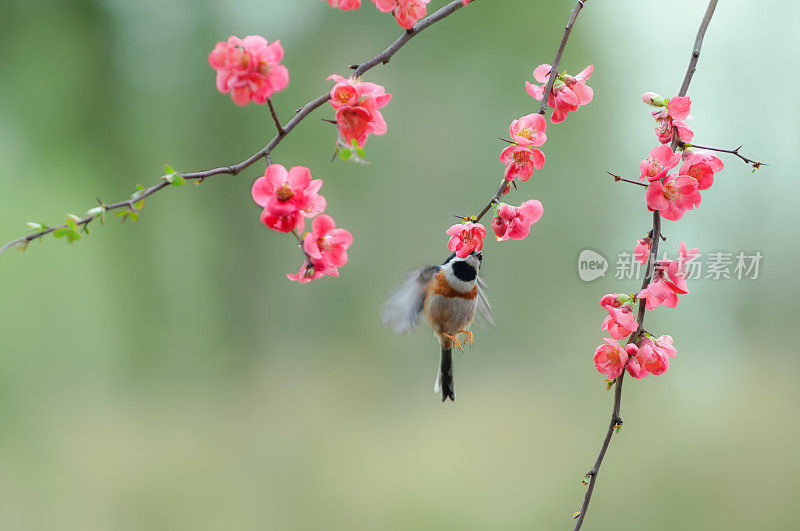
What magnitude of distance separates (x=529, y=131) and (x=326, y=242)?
0.26 meters

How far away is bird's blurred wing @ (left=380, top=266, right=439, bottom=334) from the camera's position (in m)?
0.99

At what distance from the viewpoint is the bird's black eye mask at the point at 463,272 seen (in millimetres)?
1176

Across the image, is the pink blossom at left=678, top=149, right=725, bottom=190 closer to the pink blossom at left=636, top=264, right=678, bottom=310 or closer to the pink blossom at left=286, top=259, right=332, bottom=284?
the pink blossom at left=636, top=264, right=678, bottom=310

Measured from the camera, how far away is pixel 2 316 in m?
2.93

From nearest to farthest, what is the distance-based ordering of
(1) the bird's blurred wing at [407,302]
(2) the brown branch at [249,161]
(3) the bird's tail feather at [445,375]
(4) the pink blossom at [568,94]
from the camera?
(2) the brown branch at [249,161], (4) the pink blossom at [568,94], (1) the bird's blurred wing at [407,302], (3) the bird's tail feather at [445,375]

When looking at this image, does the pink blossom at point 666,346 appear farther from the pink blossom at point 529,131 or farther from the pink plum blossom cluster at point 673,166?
the pink blossom at point 529,131

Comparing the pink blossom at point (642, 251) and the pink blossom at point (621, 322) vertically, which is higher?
the pink blossom at point (642, 251)

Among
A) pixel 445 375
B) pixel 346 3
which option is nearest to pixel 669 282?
pixel 346 3

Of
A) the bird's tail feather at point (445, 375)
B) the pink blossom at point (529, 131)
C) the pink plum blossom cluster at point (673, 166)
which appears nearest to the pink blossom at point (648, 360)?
the pink plum blossom cluster at point (673, 166)

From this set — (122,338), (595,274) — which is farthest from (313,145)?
(595,274)

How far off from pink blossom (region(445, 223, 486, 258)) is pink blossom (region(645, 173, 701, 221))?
21 centimetres

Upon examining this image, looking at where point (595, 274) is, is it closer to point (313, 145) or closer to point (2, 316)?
point (313, 145)

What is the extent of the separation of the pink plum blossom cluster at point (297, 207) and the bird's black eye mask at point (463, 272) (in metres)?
0.53

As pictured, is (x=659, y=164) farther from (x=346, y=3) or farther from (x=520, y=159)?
(x=346, y=3)
